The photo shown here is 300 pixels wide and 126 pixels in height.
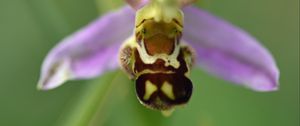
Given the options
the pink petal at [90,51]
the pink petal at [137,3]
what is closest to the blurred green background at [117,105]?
the pink petal at [90,51]

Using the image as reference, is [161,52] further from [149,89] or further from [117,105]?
[117,105]

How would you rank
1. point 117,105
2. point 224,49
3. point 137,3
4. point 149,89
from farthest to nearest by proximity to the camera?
1. point 117,105
2. point 224,49
3. point 137,3
4. point 149,89

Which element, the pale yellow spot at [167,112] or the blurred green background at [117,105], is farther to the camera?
the blurred green background at [117,105]

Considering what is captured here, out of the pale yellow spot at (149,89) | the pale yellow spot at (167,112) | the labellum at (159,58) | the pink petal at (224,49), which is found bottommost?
the pale yellow spot at (167,112)

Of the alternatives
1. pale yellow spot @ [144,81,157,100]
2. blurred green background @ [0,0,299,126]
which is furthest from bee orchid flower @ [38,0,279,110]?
blurred green background @ [0,0,299,126]

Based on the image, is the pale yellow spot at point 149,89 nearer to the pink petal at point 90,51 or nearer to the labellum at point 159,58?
the labellum at point 159,58

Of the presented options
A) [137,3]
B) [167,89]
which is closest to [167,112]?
[167,89]

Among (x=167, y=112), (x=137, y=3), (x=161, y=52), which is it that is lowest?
(x=167, y=112)
